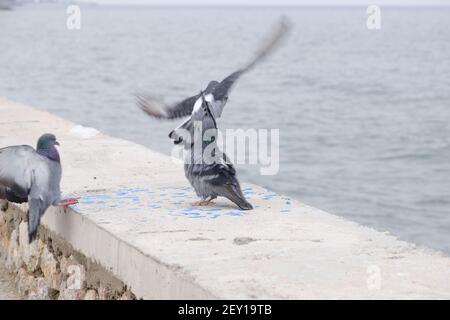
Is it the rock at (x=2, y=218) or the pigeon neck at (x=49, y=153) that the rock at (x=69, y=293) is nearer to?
the pigeon neck at (x=49, y=153)

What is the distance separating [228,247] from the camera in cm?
521

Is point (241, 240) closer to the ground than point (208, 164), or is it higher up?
closer to the ground

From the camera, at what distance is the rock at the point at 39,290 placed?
6355 mm

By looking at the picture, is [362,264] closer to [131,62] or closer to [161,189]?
[161,189]

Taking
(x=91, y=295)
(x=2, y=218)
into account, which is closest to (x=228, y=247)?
(x=91, y=295)

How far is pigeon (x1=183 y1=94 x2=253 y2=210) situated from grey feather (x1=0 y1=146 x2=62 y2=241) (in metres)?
0.85

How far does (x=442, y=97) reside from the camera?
1152 inches

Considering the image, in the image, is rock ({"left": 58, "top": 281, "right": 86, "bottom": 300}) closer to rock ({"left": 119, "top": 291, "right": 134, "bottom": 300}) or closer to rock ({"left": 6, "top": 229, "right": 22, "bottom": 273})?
rock ({"left": 119, "top": 291, "right": 134, "bottom": 300})

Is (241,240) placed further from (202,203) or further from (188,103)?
(188,103)

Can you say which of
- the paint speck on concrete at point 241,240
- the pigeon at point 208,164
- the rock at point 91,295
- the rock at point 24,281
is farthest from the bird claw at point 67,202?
the paint speck on concrete at point 241,240

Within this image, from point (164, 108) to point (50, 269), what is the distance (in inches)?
49.8
